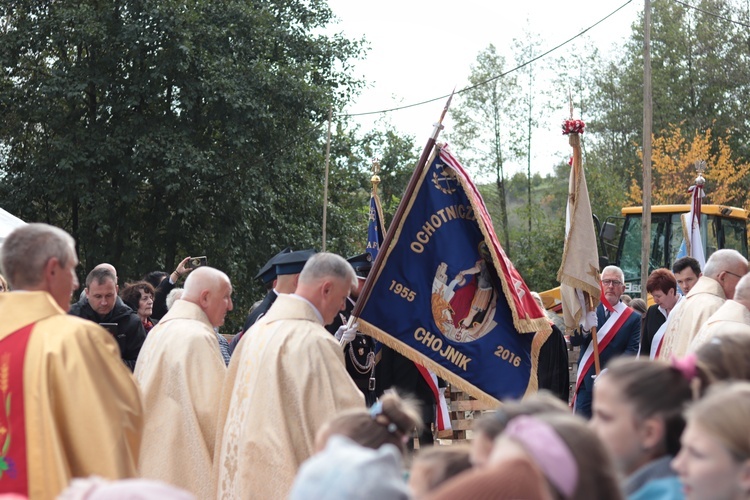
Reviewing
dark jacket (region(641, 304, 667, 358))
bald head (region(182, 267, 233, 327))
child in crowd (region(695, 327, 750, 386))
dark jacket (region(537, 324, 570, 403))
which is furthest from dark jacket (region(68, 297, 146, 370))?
child in crowd (region(695, 327, 750, 386))

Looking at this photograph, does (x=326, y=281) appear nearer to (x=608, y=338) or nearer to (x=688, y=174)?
(x=608, y=338)

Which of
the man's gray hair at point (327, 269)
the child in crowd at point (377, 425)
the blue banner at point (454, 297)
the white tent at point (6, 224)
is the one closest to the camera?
the child in crowd at point (377, 425)

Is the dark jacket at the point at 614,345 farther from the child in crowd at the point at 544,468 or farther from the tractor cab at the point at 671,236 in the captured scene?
the tractor cab at the point at 671,236

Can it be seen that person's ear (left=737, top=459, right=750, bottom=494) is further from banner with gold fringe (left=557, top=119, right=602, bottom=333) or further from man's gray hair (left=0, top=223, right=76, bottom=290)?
banner with gold fringe (left=557, top=119, right=602, bottom=333)

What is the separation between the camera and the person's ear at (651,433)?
3.28 meters

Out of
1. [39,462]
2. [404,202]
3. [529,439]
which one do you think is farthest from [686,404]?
[404,202]

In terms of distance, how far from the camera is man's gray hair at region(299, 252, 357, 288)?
5609 mm

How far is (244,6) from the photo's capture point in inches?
880

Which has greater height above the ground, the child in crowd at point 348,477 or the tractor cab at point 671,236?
the tractor cab at point 671,236

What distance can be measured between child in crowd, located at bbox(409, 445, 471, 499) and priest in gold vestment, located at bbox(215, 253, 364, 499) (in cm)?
228

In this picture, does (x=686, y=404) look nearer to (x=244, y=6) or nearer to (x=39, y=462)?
(x=39, y=462)

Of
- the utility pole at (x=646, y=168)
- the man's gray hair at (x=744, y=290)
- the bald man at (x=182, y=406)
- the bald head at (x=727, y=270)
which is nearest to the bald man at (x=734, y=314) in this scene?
the man's gray hair at (x=744, y=290)

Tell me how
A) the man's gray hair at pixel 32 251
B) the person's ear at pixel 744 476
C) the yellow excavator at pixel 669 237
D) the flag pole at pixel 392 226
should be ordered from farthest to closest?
the yellow excavator at pixel 669 237, the flag pole at pixel 392 226, the man's gray hair at pixel 32 251, the person's ear at pixel 744 476

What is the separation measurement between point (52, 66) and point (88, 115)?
1.47 m
